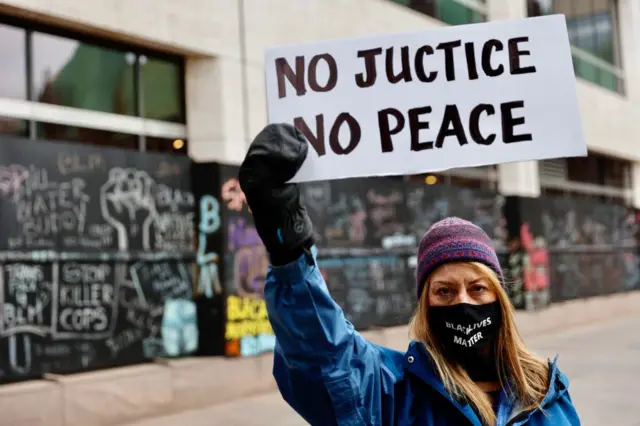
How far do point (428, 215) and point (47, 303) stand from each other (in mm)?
7418

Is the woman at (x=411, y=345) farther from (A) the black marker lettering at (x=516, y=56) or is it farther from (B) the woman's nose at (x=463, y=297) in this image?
(A) the black marker lettering at (x=516, y=56)

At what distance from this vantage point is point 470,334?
2.20 m

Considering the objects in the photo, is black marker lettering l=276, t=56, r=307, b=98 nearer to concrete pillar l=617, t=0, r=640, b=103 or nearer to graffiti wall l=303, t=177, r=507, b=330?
graffiti wall l=303, t=177, r=507, b=330

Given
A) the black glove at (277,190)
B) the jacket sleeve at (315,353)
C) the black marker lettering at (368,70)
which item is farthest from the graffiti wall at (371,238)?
the black glove at (277,190)

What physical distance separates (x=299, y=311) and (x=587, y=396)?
7.77 m

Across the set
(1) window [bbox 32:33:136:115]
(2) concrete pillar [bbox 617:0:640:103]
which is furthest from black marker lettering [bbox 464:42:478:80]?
(2) concrete pillar [bbox 617:0:640:103]

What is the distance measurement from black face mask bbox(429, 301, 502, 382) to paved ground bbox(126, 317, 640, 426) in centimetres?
543

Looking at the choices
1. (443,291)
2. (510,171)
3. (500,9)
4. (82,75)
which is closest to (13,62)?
(82,75)

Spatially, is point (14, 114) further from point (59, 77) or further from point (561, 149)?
point (561, 149)

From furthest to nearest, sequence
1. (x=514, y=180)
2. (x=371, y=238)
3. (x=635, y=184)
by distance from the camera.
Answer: (x=635, y=184) → (x=514, y=180) → (x=371, y=238)

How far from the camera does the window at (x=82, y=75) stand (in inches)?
305

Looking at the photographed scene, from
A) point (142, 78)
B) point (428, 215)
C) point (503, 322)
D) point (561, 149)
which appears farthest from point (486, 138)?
point (428, 215)

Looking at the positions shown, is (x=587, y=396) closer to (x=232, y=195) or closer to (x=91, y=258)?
(x=232, y=195)

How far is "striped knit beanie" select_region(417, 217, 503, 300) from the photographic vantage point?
87.0 inches
